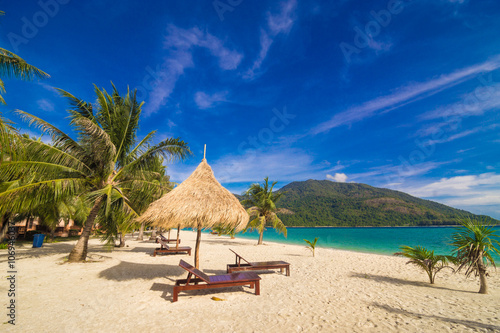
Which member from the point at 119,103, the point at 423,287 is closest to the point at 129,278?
the point at 119,103

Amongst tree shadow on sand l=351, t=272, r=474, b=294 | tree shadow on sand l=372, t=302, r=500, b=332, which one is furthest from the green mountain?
tree shadow on sand l=372, t=302, r=500, b=332

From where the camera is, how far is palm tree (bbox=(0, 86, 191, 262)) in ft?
24.3

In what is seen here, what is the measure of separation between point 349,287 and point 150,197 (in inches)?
313

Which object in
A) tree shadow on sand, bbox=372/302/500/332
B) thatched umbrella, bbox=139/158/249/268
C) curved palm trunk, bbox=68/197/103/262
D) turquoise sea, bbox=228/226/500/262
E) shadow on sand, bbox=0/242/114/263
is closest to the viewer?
tree shadow on sand, bbox=372/302/500/332

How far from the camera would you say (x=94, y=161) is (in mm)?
8922

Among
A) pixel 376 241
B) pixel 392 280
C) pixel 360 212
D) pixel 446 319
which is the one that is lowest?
pixel 376 241

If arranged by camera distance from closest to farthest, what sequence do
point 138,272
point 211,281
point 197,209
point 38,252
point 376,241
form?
point 211,281 < point 197,209 < point 138,272 < point 38,252 < point 376,241

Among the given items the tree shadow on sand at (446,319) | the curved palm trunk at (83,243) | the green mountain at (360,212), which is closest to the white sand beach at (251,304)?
the tree shadow on sand at (446,319)

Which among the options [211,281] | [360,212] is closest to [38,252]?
[211,281]

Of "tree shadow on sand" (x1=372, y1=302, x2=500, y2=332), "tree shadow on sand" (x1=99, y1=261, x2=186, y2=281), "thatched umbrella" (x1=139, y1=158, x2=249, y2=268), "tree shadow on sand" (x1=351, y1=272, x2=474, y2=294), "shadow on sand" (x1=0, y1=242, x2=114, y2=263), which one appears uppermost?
"thatched umbrella" (x1=139, y1=158, x2=249, y2=268)

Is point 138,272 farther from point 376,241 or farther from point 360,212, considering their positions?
point 360,212

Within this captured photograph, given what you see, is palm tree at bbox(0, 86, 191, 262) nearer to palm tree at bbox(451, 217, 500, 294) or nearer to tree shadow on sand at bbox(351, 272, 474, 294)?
tree shadow on sand at bbox(351, 272, 474, 294)

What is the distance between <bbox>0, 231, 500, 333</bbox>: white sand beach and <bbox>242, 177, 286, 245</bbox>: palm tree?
1110cm

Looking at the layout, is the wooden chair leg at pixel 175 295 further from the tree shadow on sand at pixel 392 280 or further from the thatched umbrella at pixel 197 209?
the tree shadow on sand at pixel 392 280
